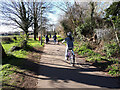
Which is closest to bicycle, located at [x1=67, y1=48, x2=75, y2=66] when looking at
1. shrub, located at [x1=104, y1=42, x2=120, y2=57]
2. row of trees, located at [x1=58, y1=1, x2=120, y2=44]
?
shrub, located at [x1=104, y1=42, x2=120, y2=57]

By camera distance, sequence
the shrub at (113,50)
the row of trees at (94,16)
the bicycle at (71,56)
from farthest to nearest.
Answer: the row of trees at (94,16), the shrub at (113,50), the bicycle at (71,56)

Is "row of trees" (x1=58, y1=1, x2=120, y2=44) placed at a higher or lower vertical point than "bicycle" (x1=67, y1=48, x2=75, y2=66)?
higher

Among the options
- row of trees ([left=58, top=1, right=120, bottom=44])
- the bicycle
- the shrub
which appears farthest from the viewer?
row of trees ([left=58, top=1, right=120, bottom=44])

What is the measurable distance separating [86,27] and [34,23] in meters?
14.9

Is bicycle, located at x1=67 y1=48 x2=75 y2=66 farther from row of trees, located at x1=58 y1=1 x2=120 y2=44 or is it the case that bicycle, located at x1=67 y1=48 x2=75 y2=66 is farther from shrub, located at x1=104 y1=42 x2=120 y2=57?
row of trees, located at x1=58 y1=1 x2=120 y2=44

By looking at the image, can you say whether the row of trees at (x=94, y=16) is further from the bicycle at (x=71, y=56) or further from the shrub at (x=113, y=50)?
the bicycle at (x=71, y=56)

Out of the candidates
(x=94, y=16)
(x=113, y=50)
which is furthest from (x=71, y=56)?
(x=94, y=16)

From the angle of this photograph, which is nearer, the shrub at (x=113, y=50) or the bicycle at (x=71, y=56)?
the bicycle at (x=71, y=56)

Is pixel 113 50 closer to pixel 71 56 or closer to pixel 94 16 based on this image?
pixel 71 56

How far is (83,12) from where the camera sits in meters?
14.0

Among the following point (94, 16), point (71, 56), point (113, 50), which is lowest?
point (71, 56)

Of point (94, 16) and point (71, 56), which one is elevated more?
point (94, 16)

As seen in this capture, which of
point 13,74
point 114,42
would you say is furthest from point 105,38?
point 13,74

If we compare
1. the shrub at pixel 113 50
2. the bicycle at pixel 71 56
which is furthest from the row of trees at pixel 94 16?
the bicycle at pixel 71 56
